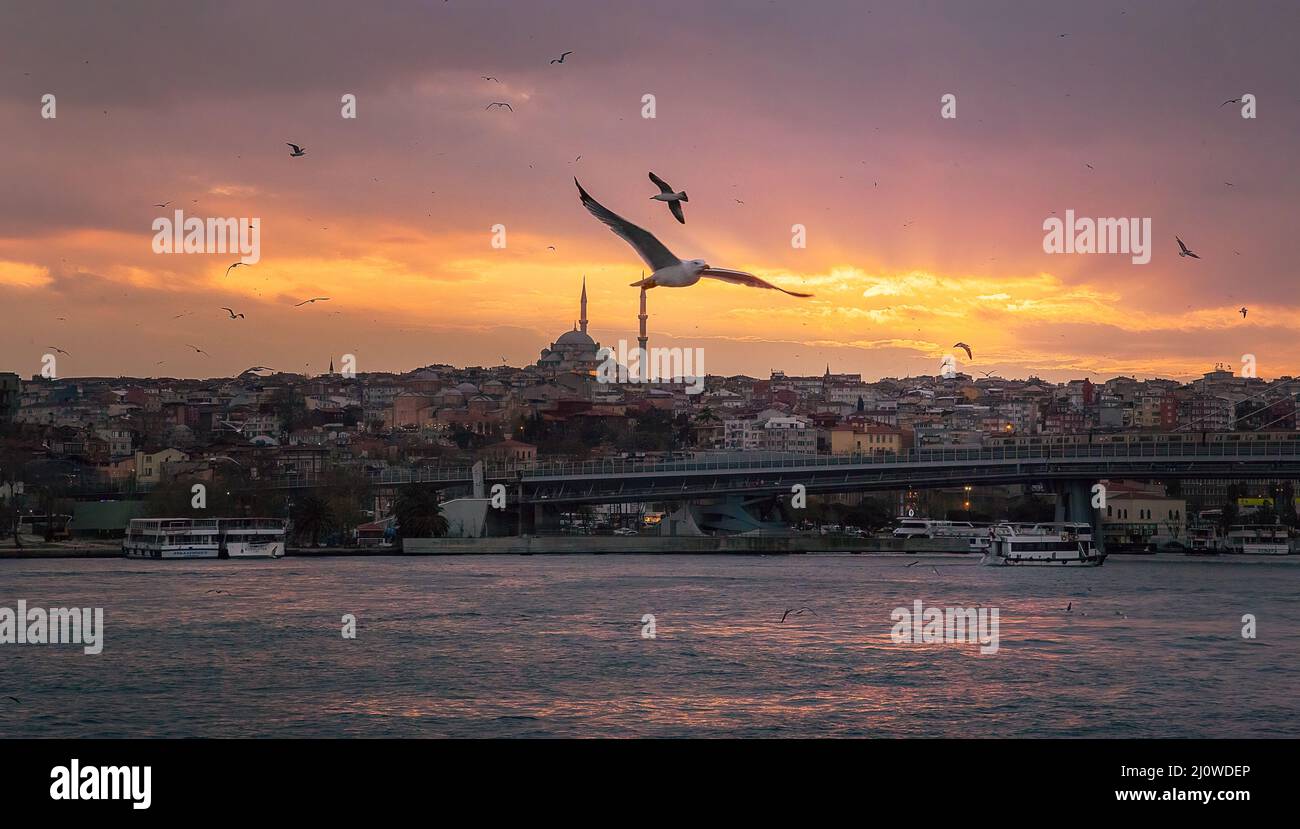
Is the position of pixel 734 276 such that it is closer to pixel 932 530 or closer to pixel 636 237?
pixel 636 237

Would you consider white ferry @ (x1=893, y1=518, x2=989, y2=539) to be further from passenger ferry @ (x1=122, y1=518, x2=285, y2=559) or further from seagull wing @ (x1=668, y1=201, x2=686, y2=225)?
seagull wing @ (x1=668, y1=201, x2=686, y2=225)

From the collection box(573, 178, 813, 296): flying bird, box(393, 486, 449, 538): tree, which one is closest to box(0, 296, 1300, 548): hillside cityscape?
box(393, 486, 449, 538): tree

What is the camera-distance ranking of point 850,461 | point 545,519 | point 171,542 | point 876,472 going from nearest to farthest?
point 171,542, point 876,472, point 850,461, point 545,519

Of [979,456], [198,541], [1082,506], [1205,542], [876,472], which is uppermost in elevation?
[979,456]

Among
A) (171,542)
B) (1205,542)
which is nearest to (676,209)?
(171,542)

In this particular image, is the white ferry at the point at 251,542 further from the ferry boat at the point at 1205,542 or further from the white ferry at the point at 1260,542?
the white ferry at the point at 1260,542
